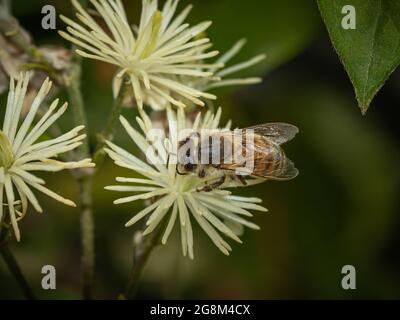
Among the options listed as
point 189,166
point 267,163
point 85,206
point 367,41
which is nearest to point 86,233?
point 85,206

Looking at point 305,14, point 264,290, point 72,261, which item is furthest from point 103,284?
point 305,14

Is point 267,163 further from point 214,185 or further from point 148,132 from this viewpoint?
point 148,132

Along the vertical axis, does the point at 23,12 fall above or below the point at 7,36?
above

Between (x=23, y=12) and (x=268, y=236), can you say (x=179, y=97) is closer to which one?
(x=23, y=12)

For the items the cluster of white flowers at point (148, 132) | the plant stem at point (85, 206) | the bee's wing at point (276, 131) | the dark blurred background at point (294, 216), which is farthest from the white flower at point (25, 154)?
the dark blurred background at point (294, 216)

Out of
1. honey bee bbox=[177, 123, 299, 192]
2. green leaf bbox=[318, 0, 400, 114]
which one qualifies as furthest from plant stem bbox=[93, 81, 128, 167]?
green leaf bbox=[318, 0, 400, 114]

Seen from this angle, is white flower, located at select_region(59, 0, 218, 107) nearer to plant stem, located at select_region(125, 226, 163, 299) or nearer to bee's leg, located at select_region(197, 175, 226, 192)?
bee's leg, located at select_region(197, 175, 226, 192)
